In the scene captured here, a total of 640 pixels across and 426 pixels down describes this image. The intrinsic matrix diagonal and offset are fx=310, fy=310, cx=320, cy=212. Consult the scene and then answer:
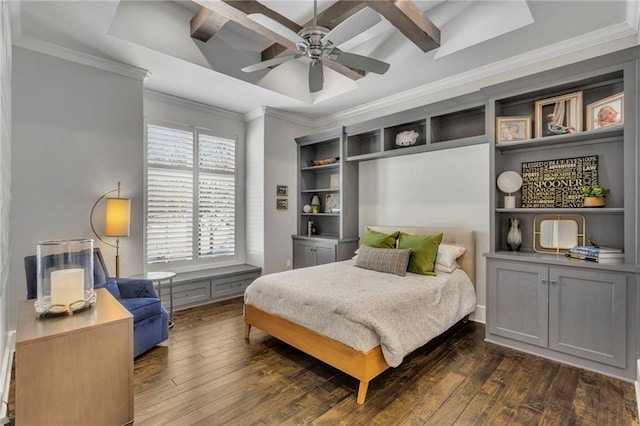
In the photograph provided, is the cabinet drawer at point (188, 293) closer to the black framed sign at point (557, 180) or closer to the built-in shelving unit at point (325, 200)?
the built-in shelving unit at point (325, 200)

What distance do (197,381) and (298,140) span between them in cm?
387

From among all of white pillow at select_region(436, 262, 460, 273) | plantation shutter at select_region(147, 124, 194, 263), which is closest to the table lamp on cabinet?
white pillow at select_region(436, 262, 460, 273)

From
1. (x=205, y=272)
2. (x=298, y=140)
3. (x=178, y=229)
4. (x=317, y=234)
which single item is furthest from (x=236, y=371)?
(x=298, y=140)

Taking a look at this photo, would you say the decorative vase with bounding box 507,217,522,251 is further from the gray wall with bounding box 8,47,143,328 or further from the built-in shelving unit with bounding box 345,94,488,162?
the gray wall with bounding box 8,47,143,328

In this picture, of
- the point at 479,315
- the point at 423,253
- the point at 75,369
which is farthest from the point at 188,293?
the point at 479,315

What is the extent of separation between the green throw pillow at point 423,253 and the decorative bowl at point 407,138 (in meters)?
1.29

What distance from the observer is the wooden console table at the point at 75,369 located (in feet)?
4.96

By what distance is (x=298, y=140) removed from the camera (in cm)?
526

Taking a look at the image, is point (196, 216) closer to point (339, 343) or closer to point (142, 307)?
point (142, 307)

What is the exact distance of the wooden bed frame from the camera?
2.16 metres

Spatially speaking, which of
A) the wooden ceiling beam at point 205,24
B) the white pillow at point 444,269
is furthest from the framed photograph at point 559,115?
the wooden ceiling beam at point 205,24

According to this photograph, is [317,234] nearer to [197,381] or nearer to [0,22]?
[197,381]

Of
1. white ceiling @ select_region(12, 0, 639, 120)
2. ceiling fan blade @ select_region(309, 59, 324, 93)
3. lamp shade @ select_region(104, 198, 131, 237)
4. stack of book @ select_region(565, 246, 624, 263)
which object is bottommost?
stack of book @ select_region(565, 246, 624, 263)

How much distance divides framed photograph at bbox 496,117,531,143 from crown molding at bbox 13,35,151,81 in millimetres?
3907
